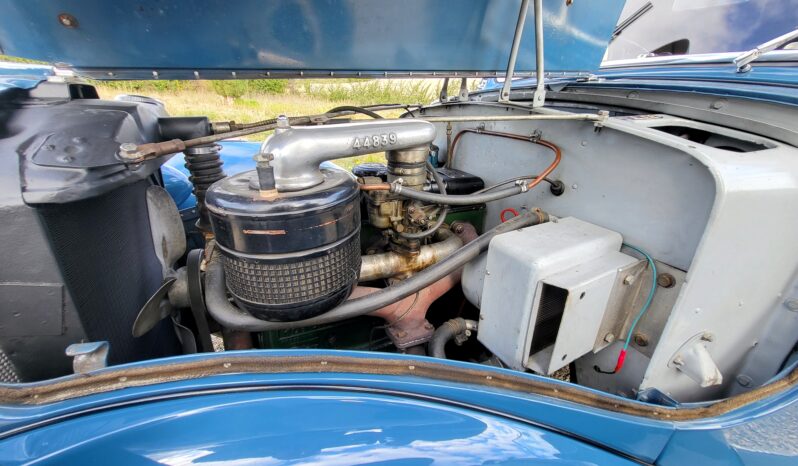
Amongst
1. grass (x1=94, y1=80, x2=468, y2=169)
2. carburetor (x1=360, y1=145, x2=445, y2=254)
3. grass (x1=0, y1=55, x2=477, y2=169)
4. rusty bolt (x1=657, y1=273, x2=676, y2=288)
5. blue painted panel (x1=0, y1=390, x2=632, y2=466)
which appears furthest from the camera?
grass (x1=0, y1=55, x2=477, y2=169)

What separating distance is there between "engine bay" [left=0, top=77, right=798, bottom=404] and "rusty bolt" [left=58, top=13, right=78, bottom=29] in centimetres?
22

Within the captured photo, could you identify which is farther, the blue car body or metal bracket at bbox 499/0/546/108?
metal bracket at bbox 499/0/546/108

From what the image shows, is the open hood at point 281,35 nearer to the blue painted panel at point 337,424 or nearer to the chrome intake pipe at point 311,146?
the chrome intake pipe at point 311,146

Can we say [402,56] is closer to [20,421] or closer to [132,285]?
[132,285]

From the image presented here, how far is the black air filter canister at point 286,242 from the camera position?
905mm

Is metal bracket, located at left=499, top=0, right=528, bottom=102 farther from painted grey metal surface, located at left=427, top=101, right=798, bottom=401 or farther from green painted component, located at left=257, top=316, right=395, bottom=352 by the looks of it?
green painted component, located at left=257, top=316, right=395, bottom=352

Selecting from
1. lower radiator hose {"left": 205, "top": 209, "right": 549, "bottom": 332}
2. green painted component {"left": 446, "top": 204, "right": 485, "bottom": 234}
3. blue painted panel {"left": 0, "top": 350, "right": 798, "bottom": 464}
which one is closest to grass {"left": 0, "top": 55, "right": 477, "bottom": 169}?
green painted component {"left": 446, "top": 204, "right": 485, "bottom": 234}

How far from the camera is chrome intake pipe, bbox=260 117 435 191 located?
0.95m

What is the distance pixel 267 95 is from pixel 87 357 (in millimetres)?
13518

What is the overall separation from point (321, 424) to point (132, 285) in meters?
0.93

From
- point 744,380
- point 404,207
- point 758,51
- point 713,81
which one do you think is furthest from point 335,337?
point 758,51

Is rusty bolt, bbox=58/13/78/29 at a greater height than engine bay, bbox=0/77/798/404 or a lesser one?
greater

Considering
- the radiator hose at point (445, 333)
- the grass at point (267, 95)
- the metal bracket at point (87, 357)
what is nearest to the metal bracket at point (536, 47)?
the radiator hose at point (445, 333)

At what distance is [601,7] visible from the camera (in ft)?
4.86
